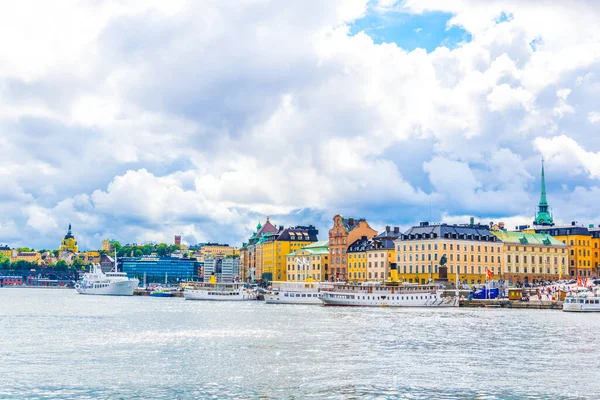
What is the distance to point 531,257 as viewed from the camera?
189875mm

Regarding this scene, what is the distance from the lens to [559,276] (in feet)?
630

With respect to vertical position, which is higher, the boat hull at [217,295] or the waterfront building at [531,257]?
the waterfront building at [531,257]

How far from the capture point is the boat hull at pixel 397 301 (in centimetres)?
14125

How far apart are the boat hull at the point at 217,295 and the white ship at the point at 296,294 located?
828 inches

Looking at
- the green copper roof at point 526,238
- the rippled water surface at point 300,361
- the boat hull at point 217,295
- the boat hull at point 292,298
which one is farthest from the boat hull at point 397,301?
the rippled water surface at point 300,361

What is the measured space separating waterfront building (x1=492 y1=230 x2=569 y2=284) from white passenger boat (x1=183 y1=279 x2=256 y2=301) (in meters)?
58.9

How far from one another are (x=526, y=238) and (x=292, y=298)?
63325mm

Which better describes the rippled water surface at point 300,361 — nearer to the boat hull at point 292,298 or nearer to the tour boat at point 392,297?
the tour boat at point 392,297

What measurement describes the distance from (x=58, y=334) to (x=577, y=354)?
44.7 m

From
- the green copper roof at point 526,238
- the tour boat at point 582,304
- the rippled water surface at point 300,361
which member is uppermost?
the green copper roof at point 526,238

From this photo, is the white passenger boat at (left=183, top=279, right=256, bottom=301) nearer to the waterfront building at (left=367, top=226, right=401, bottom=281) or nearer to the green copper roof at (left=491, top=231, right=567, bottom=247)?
the waterfront building at (left=367, top=226, right=401, bottom=281)

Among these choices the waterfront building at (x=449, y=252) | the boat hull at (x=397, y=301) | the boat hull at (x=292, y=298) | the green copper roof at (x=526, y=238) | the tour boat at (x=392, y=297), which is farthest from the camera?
the green copper roof at (x=526, y=238)

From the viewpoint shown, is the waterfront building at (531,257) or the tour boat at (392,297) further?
the waterfront building at (531,257)

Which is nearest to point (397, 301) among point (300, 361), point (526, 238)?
point (526, 238)
